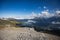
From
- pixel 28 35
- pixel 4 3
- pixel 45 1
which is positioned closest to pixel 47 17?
pixel 45 1

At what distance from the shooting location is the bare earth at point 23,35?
2.35 meters

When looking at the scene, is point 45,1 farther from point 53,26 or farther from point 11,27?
point 11,27

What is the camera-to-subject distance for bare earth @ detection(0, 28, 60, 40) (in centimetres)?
235

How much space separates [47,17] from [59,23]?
10.2 inches

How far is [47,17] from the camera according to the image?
2410 mm

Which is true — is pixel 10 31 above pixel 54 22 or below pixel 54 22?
below

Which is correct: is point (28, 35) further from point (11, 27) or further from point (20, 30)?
point (11, 27)

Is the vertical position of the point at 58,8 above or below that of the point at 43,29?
above

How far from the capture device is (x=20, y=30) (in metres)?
2.41

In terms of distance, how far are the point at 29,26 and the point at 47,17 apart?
0.40 metres

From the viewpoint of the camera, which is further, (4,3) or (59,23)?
(4,3)

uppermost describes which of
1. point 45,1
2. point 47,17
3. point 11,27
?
point 45,1

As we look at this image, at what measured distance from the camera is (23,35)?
7.82 feet

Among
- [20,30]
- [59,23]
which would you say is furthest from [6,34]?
[59,23]
